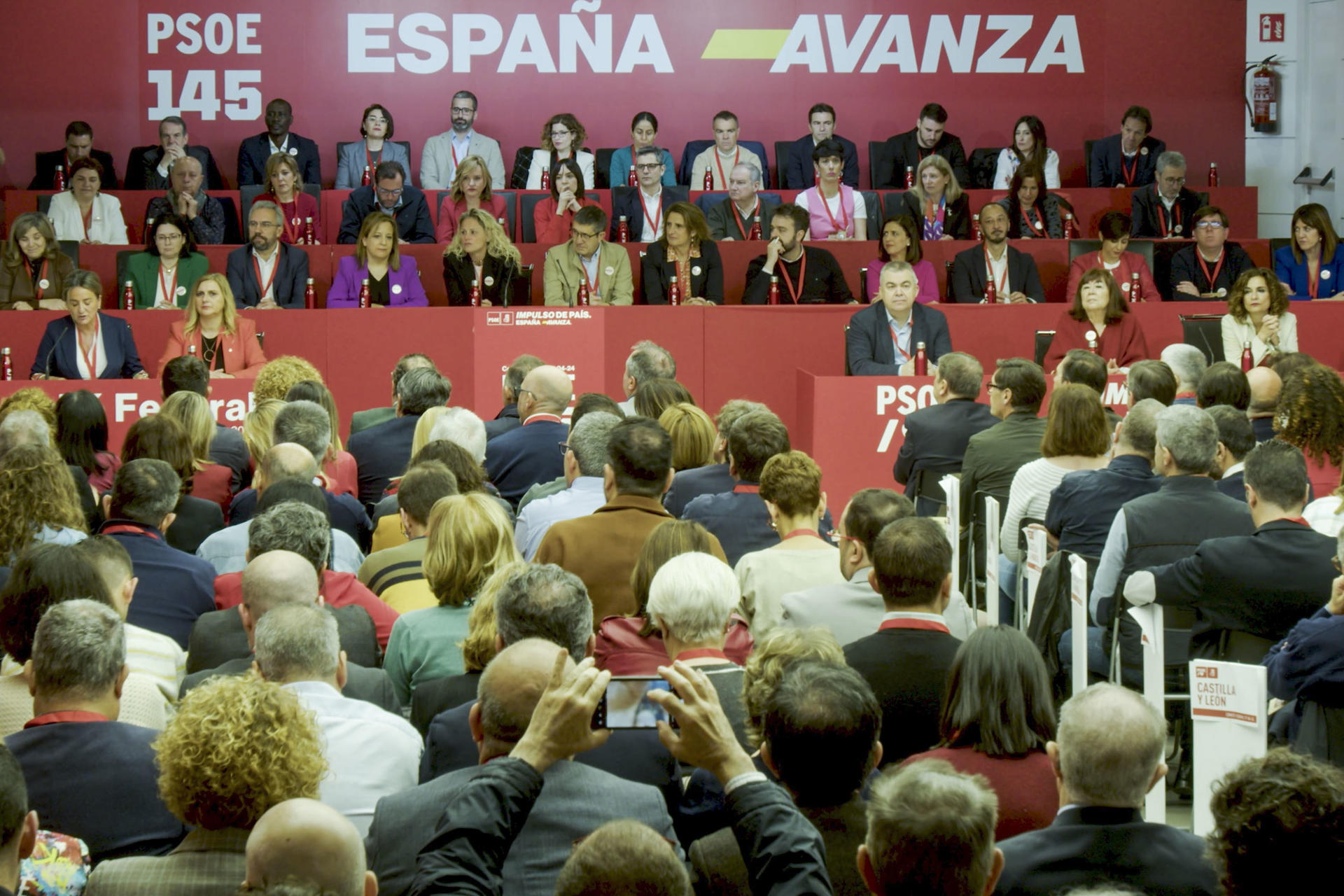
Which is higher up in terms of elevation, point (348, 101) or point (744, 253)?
point (348, 101)

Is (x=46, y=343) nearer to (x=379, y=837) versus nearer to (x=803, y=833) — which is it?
(x=379, y=837)

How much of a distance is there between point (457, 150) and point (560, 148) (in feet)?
3.48

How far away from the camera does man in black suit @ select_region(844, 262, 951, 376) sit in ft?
27.2

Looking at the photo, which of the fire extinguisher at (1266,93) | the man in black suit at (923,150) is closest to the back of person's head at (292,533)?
the man in black suit at (923,150)

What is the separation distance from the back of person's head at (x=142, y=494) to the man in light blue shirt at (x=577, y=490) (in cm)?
105

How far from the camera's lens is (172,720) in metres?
2.35

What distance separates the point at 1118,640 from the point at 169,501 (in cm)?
278

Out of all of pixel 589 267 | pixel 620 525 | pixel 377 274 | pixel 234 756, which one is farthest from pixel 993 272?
pixel 234 756

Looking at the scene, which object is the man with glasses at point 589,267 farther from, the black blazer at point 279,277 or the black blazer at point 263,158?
the black blazer at point 263,158

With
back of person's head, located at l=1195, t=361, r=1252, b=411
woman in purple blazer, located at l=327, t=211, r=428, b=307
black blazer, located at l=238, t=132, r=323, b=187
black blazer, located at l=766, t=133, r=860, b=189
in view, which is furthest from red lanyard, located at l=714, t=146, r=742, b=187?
back of person's head, located at l=1195, t=361, r=1252, b=411

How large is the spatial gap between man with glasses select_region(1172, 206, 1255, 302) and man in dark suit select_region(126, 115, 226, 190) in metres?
7.05

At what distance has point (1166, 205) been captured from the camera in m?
10.9

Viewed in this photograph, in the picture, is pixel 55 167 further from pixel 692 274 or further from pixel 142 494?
pixel 142 494

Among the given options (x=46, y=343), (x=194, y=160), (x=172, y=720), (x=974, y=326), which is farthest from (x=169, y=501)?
(x=194, y=160)
